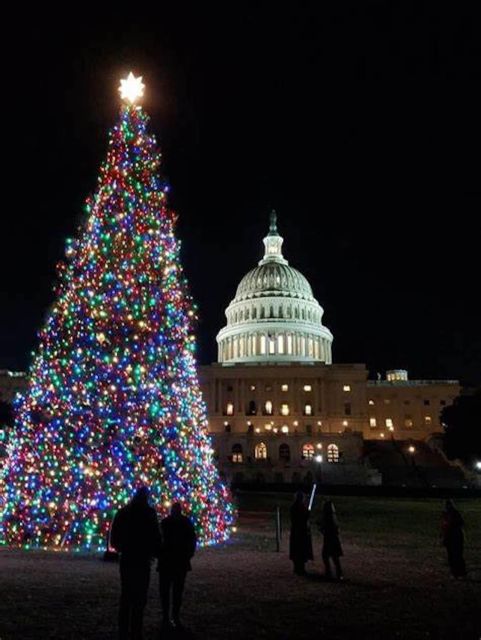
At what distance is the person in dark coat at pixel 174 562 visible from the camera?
11219 mm

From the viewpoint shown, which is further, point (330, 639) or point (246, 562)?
point (246, 562)

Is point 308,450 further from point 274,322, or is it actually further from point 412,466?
point 274,322

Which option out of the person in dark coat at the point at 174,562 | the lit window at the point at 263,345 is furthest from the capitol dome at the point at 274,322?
the person in dark coat at the point at 174,562

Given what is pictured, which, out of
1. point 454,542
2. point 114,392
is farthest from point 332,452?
point 454,542

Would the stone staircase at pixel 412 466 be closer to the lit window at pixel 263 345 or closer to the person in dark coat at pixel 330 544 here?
the lit window at pixel 263 345

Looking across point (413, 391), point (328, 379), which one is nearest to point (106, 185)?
point (328, 379)

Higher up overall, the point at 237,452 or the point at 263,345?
the point at 263,345

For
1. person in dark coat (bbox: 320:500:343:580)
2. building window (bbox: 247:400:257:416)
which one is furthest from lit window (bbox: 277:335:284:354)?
person in dark coat (bbox: 320:500:343:580)

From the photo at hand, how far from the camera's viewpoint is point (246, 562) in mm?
18344

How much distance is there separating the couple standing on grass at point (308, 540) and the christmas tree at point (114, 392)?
5340mm

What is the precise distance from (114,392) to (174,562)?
36.2 feet

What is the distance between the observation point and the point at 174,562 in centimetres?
1142

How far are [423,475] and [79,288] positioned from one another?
5639cm

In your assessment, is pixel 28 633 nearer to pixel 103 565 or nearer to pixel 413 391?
pixel 103 565
